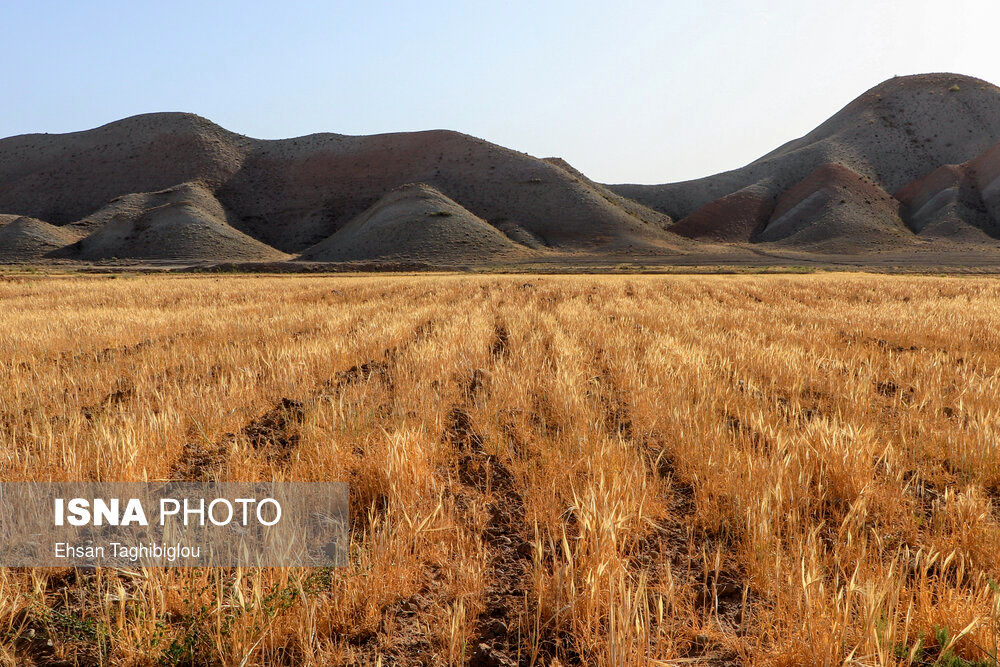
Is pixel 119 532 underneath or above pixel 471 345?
underneath

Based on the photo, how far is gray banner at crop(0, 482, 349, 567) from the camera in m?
2.25

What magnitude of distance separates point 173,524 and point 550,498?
1.85 meters

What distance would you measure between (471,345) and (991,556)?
18.8ft

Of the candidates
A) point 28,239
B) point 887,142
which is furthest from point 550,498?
point 887,142

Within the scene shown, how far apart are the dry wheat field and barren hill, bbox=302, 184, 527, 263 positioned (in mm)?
67948

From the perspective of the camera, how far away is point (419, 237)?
79.6 meters

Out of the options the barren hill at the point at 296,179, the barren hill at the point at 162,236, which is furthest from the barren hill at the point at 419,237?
the barren hill at the point at 162,236

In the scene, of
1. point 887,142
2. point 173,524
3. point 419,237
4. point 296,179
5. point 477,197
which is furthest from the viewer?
point 887,142

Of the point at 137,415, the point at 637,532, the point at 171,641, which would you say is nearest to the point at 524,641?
the point at 637,532

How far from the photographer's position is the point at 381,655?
1.81m

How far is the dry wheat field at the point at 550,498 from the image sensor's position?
1808mm

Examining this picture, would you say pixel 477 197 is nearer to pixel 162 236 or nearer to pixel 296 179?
pixel 296 179

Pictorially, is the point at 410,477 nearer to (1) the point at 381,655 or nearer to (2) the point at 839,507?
(1) the point at 381,655

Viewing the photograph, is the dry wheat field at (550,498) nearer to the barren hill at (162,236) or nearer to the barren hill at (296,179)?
the barren hill at (296,179)
